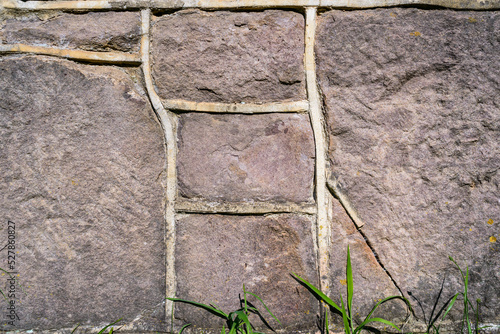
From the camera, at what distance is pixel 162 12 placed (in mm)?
1131


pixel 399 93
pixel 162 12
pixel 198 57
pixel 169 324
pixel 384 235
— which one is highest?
pixel 162 12

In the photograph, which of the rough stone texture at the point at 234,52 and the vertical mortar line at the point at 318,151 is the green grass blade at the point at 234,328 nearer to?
the vertical mortar line at the point at 318,151

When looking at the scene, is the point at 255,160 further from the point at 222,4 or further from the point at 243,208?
the point at 222,4

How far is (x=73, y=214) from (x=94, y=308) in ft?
1.01

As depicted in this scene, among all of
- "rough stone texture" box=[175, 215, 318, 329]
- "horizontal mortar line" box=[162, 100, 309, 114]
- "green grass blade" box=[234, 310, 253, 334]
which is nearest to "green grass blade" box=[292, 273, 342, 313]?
"rough stone texture" box=[175, 215, 318, 329]

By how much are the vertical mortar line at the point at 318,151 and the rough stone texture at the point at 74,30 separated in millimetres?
543

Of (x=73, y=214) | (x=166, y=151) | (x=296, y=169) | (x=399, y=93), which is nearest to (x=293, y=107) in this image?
(x=296, y=169)

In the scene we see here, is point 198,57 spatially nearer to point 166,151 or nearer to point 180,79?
point 180,79

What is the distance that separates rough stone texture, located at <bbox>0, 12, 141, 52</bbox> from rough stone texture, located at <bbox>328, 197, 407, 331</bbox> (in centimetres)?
86

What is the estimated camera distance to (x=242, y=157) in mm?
1130

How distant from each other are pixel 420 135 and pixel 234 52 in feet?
2.07

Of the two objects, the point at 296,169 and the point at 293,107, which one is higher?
the point at 293,107

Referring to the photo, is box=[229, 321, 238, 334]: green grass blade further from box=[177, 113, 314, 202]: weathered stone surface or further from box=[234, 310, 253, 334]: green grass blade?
box=[177, 113, 314, 202]: weathered stone surface

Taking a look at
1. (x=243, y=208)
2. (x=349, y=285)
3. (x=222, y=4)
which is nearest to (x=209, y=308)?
(x=243, y=208)
